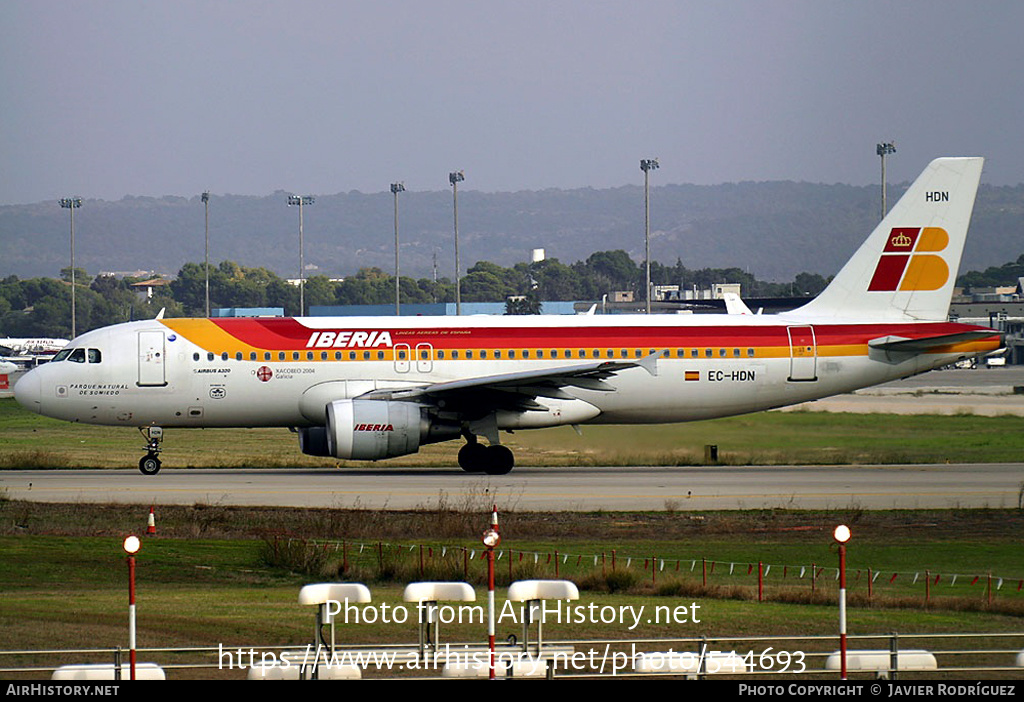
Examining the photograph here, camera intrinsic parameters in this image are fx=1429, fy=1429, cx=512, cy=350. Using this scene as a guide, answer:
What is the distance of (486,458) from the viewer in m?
34.0

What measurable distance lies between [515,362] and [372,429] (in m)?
4.49

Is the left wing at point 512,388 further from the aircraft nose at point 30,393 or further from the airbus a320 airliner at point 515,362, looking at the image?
the aircraft nose at point 30,393

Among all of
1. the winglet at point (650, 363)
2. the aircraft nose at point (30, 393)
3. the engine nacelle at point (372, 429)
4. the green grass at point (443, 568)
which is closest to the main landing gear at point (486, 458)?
the engine nacelle at point (372, 429)

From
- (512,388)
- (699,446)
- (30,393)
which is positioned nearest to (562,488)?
(512,388)

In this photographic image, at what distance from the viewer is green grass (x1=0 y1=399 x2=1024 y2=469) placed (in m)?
36.6

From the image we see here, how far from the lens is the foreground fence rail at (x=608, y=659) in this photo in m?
12.5

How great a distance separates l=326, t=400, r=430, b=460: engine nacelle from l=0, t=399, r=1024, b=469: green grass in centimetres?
511

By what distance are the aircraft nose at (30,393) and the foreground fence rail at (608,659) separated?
793 inches

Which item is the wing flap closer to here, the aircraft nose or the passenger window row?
the passenger window row

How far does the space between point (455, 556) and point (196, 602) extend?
462 cm

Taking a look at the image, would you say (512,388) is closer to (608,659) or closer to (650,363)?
(650,363)
